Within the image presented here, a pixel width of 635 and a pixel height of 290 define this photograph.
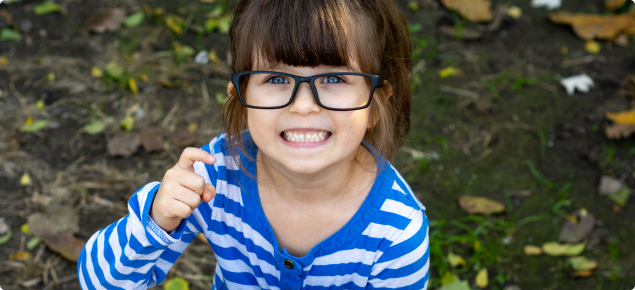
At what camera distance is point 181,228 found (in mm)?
1407

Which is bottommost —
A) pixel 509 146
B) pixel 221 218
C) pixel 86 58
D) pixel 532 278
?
pixel 532 278

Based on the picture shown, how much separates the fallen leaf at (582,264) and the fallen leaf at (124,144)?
2133mm

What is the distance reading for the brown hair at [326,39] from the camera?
1.24 m

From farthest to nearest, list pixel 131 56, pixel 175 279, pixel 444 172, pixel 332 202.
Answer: pixel 131 56 → pixel 444 172 → pixel 175 279 → pixel 332 202

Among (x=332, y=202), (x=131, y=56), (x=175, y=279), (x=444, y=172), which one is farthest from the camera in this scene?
(x=131, y=56)

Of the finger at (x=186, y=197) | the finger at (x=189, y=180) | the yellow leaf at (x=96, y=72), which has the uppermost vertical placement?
the finger at (x=189, y=180)

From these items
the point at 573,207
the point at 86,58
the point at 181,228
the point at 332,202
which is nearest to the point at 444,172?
the point at 573,207

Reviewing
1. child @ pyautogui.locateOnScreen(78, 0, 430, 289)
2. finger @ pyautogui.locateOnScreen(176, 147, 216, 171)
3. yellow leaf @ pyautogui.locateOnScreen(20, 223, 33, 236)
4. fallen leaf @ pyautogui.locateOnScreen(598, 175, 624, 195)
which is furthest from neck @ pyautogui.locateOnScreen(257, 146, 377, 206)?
fallen leaf @ pyautogui.locateOnScreen(598, 175, 624, 195)

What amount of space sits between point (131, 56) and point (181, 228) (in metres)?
1.95

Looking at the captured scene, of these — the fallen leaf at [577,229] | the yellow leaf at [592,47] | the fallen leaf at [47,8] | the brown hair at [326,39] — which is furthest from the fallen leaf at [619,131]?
the fallen leaf at [47,8]

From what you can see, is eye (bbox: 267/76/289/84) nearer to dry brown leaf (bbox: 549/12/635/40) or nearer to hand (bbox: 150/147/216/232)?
hand (bbox: 150/147/216/232)

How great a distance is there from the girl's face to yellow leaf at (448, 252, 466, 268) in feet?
3.57

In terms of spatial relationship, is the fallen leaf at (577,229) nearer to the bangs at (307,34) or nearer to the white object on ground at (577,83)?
the white object on ground at (577,83)

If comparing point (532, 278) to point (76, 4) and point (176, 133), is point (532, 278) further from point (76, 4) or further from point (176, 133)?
point (76, 4)
